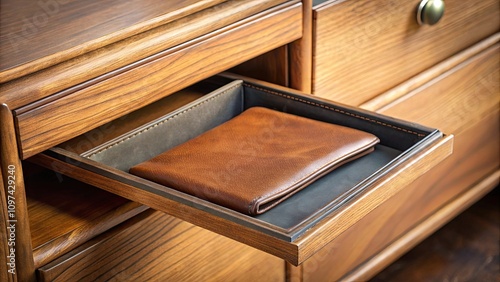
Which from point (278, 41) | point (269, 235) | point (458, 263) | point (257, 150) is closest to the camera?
point (269, 235)

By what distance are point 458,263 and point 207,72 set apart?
66 cm

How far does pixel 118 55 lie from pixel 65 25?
0.22 feet

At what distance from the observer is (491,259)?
1278 millimetres

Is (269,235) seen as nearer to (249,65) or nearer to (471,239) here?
(249,65)

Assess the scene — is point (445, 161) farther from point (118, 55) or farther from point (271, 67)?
point (118, 55)

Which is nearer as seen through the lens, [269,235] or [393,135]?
[269,235]

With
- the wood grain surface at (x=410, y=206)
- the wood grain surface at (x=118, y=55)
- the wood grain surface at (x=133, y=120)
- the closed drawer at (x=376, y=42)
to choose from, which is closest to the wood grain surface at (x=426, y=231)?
the wood grain surface at (x=410, y=206)

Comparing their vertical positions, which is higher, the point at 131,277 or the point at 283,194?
the point at 283,194

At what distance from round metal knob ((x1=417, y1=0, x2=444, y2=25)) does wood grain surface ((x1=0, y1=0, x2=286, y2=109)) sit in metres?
0.29

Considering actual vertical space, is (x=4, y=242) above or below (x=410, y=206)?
above

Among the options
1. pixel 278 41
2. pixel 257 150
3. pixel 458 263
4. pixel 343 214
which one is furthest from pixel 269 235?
pixel 458 263

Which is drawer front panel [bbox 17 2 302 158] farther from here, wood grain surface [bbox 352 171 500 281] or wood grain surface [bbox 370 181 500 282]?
wood grain surface [bbox 370 181 500 282]

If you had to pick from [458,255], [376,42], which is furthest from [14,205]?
[458,255]

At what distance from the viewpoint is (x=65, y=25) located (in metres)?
0.71
